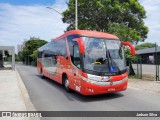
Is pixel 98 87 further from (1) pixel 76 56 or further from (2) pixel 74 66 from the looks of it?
(1) pixel 76 56

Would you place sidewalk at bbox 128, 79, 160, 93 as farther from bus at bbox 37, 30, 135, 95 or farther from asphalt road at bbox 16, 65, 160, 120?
bus at bbox 37, 30, 135, 95

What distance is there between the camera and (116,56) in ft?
33.6

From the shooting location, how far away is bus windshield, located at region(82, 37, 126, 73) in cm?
960

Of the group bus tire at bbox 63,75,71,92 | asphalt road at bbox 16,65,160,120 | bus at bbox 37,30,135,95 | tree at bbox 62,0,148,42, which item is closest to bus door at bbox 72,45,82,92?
bus at bbox 37,30,135,95

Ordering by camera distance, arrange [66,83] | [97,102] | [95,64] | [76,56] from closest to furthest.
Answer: [97,102] → [95,64] → [76,56] → [66,83]

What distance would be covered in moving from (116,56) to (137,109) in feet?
9.70

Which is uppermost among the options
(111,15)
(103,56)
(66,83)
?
(111,15)

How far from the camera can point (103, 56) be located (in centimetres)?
991

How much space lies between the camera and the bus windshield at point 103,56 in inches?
378

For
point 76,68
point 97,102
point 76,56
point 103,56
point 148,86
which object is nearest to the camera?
point 97,102

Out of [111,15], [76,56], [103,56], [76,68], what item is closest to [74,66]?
[76,68]

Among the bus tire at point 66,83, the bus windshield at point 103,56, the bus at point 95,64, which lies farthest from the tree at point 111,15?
the bus windshield at point 103,56

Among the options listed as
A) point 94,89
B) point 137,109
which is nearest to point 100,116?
point 137,109

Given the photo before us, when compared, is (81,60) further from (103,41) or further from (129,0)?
(129,0)
